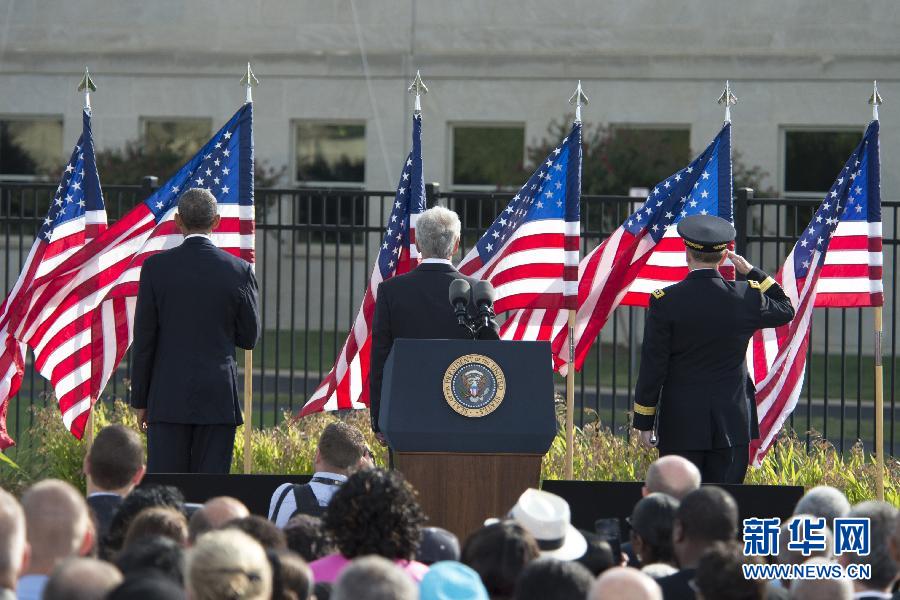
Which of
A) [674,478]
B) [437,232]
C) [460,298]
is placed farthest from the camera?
[437,232]

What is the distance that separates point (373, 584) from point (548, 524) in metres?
1.42

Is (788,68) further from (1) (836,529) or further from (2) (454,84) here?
(1) (836,529)

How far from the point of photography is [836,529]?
5086mm

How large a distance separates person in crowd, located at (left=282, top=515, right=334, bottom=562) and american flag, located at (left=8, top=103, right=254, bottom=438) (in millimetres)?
3872

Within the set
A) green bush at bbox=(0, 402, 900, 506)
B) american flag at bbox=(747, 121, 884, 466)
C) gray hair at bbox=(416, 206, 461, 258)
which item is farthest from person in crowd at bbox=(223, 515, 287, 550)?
green bush at bbox=(0, 402, 900, 506)

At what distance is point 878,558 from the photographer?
15.4 ft

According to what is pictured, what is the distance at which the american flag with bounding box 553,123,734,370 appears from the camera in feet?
28.2

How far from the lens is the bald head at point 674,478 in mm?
5590

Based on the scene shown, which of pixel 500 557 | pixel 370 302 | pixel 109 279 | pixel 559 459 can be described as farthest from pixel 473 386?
pixel 559 459

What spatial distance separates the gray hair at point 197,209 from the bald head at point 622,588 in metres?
4.23

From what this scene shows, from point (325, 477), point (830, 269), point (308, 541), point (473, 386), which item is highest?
point (830, 269)

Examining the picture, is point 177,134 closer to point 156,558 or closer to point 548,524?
point 548,524

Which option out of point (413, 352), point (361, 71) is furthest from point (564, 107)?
point (413, 352)

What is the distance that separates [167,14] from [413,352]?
18.0 meters
